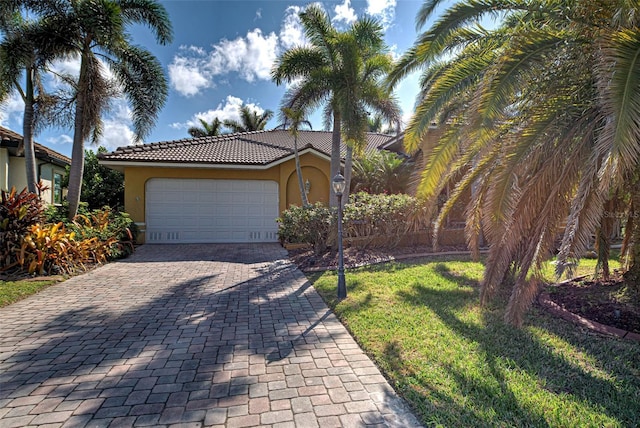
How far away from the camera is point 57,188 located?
1797 centimetres

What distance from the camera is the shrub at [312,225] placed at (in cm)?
983

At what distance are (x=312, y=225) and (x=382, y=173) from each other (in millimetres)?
6846

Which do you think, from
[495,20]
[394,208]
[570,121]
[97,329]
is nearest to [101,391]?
[97,329]

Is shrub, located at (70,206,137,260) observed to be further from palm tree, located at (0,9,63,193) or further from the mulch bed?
the mulch bed

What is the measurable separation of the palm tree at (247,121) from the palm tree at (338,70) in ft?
74.9

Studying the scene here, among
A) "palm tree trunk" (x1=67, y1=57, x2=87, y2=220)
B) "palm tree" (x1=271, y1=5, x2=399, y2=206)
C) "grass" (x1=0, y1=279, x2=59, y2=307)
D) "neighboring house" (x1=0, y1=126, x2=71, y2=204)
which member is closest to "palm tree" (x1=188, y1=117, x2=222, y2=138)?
"neighboring house" (x1=0, y1=126, x2=71, y2=204)

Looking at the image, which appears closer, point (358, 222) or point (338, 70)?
point (338, 70)

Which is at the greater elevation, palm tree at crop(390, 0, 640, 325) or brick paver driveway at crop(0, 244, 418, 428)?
palm tree at crop(390, 0, 640, 325)

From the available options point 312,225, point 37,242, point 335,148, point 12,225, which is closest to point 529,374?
point 312,225

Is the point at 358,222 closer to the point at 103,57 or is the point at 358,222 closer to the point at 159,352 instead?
the point at 159,352

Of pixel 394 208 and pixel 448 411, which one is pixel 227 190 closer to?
pixel 394 208

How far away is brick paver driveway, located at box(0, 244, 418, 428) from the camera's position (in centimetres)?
279

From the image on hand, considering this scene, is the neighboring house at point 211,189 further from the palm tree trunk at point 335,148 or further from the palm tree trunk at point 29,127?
the palm tree trunk at point 335,148

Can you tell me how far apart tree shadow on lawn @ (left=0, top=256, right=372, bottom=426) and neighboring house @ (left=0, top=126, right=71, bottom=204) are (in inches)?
329
